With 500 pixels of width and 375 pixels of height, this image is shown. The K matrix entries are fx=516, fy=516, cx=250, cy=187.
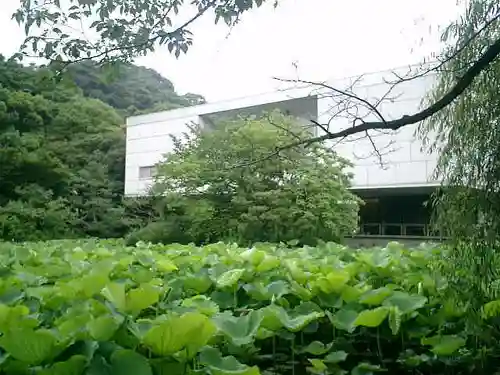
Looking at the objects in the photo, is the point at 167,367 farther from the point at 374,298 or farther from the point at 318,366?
the point at 374,298

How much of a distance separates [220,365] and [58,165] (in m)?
13.2

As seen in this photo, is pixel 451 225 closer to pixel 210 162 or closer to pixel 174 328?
pixel 174 328

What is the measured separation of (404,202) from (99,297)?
13605 millimetres

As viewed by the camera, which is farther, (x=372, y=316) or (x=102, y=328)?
(x=372, y=316)

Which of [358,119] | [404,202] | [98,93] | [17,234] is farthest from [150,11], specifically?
[98,93]

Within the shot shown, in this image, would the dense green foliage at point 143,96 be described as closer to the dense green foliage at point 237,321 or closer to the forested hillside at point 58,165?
the forested hillside at point 58,165

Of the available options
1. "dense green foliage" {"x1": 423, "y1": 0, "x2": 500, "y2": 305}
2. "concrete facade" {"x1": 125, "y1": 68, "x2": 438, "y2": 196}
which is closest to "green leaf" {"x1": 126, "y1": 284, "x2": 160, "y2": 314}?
"dense green foliage" {"x1": 423, "y1": 0, "x2": 500, "y2": 305}

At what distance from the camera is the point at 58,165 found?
13102 mm

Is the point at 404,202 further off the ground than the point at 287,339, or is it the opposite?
the point at 404,202

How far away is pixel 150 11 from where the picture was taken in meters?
1.80

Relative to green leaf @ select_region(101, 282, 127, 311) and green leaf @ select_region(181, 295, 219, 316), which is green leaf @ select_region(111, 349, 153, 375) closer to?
green leaf @ select_region(101, 282, 127, 311)

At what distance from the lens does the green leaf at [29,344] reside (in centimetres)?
72

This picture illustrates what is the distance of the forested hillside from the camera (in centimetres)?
1166

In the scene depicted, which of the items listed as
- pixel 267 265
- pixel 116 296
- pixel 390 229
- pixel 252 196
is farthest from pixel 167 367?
pixel 390 229
